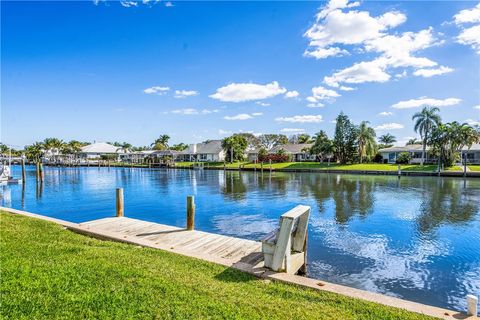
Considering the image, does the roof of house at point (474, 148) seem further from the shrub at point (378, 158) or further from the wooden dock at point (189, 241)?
the wooden dock at point (189, 241)

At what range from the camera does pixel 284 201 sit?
86.8 ft

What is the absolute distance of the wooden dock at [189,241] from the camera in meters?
8.33

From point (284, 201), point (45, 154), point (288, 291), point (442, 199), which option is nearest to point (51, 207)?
point (284, 201)

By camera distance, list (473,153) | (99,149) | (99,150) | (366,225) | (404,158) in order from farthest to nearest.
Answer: (99,149) → (99,150) → (404,158) → (473,153) → (366,225)

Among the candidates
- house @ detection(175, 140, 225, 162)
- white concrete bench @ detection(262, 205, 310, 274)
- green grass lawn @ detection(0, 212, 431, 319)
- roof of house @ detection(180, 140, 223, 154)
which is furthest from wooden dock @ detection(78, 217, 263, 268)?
roof of house @ detection(180, 140, 223, 154)

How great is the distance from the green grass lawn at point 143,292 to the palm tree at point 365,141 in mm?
68596

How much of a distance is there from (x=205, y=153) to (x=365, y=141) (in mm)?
47978

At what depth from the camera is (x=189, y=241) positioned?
403 inches

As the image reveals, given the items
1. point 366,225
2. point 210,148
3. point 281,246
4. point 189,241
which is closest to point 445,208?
point 366,225

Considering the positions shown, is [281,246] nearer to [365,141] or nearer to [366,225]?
[366,225]

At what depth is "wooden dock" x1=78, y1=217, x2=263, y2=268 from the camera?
27.3 ft

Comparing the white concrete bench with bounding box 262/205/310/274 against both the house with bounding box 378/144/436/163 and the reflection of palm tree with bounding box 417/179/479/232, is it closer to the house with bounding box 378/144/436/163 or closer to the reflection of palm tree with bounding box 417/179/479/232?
the reflection of palm tree with bounding box 417/179/479/232

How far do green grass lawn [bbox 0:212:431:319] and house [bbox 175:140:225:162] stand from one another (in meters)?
86.5

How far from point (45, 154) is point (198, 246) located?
131360mm
